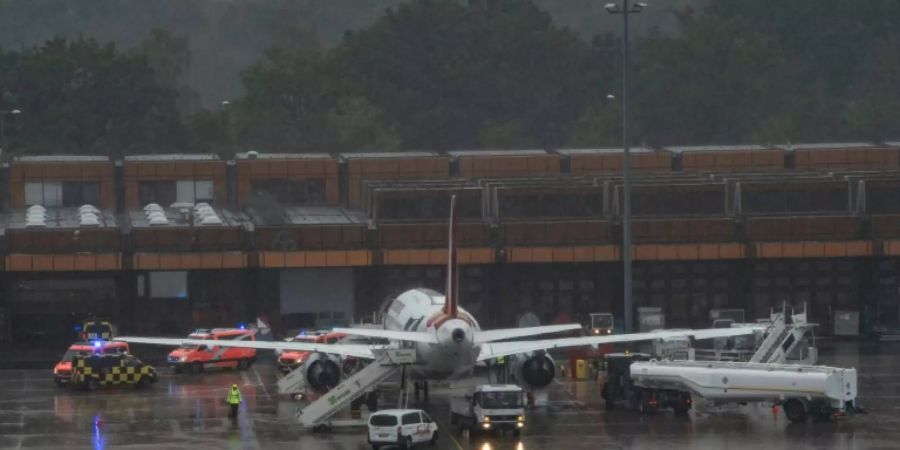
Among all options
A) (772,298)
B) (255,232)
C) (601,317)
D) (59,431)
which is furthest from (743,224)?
(59,431)

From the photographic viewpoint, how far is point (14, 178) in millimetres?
116312

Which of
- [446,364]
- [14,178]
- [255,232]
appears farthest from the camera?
[14,178]

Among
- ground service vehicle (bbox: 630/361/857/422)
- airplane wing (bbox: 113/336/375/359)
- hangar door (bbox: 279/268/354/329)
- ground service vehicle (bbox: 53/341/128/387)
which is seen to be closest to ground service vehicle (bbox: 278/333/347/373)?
ground service vehicle (bbox: 53/341/128/387)

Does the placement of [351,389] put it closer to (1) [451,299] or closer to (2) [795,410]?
(1) [451,299]

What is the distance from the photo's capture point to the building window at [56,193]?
4577 inches

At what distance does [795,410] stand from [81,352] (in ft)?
114

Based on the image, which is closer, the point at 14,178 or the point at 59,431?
the point at 59,431

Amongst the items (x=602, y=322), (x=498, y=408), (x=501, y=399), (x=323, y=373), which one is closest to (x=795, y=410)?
(x=501, y=399)

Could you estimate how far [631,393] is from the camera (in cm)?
7131

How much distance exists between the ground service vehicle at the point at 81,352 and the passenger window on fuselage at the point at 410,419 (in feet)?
85.5

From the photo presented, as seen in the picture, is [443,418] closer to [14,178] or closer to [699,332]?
[699,332]

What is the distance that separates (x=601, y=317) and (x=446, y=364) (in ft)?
104

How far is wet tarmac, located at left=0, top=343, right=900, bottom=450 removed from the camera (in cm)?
6297

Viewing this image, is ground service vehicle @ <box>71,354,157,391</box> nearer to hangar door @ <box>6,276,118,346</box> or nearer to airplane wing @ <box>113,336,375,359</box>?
airplane wing @ <box>113,336,375,359</box>
